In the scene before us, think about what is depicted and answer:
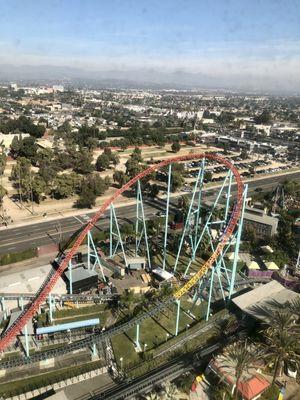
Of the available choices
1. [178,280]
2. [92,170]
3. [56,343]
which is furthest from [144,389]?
[92,170]

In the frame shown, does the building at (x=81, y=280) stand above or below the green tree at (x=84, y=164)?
below

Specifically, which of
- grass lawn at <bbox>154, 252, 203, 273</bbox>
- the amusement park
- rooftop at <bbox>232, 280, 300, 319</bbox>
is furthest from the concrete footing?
grass lawn at <bbox>154, 252, 203, 273</bbox>

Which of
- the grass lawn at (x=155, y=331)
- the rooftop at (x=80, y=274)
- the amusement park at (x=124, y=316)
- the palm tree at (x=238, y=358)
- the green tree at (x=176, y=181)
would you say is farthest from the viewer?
the green tree at (x=176, y=181)

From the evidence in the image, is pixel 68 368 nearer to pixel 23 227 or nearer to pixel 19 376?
pixel 19 376

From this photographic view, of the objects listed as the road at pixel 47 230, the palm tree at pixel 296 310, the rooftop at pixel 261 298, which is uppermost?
the palm tree at pixel 296 310

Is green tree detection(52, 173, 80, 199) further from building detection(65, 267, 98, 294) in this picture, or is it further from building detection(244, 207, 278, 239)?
building detection(244, 207, 278, 239)

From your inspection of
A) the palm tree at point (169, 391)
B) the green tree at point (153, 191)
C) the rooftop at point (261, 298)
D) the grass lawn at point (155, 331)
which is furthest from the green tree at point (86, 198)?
the palm tree at point (169, 391)

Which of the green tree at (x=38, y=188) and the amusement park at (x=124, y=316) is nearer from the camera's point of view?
the amusement park at (x=124, y=316)

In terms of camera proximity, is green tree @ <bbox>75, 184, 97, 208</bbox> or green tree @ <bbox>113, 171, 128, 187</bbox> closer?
green tree @ <bbox>75, 184, 97, 208</bbox>

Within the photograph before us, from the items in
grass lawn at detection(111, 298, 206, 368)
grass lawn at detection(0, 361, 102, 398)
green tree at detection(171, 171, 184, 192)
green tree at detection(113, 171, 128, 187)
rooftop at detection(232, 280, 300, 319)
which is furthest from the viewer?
green tree at detection(113, 171, 128, 187)

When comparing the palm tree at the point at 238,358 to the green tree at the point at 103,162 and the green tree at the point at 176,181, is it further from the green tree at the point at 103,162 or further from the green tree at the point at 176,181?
the green tree at the point at 103,162
